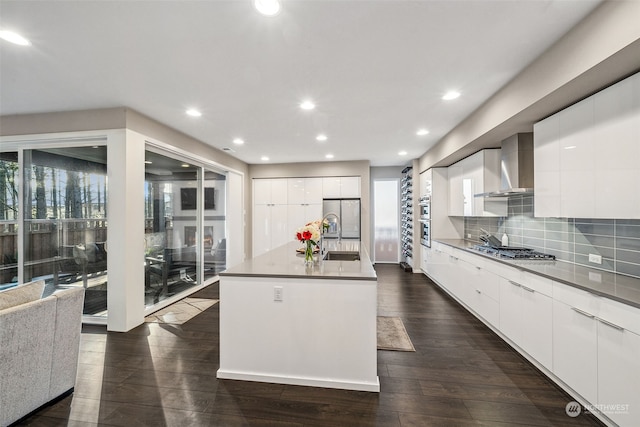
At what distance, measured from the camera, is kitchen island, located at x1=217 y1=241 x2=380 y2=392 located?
6.67 feet

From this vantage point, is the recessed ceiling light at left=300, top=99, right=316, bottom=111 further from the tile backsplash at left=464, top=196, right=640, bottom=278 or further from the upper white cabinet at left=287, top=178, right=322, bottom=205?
the upper white cabinet at left=287, top=178, right=322, bottom=205

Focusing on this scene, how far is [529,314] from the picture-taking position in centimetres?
229

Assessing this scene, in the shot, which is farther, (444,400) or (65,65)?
(65,65)

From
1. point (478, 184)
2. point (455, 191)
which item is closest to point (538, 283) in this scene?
point (478, 184)

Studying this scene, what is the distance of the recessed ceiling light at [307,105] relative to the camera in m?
2.90

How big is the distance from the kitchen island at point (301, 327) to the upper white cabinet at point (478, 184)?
2.46 metres

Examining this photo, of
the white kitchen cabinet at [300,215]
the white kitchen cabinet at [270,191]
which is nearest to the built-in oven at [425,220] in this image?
the white kitchen cabinet at [300,215]

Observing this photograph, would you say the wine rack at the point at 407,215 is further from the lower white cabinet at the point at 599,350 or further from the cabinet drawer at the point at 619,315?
the cabinet drawer at the point at 619,315

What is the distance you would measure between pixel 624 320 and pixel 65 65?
14.3 feet

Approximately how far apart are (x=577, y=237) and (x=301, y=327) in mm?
2700

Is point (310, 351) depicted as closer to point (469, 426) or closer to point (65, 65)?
point (469, 426)

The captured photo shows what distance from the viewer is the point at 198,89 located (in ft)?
8.57

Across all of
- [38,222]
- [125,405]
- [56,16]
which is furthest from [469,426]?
[38,222]

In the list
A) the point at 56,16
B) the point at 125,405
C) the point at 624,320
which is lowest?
the point at 125,405
